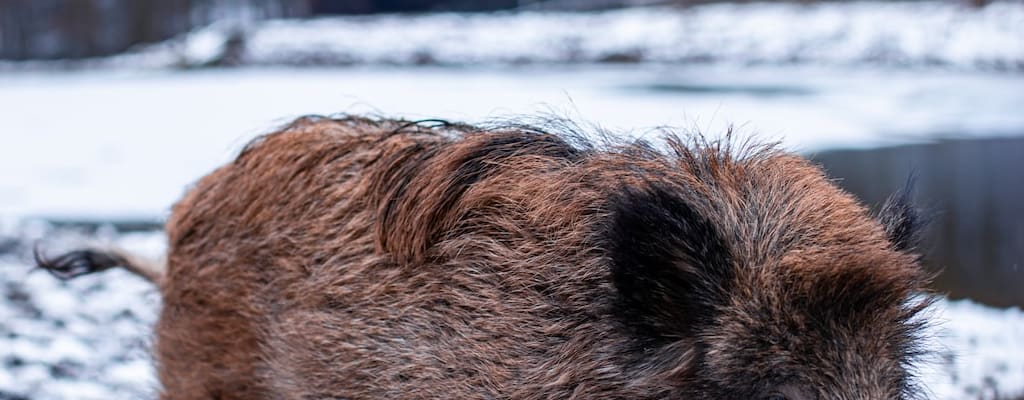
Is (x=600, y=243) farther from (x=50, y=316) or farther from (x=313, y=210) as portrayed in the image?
(x=50, y=316)

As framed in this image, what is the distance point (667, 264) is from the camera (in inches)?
82.7

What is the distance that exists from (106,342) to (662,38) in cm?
1462

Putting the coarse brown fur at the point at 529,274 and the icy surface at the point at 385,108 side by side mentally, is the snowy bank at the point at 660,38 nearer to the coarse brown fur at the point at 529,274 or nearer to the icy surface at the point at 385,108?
the icy surface at the point at 385,108

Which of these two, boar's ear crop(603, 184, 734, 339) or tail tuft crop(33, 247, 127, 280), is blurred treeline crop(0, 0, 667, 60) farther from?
boar's ear crop(603, 184, 734, 339)

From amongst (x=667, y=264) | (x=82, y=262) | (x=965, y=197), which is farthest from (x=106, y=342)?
(x=965, y=197)

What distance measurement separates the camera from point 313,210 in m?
2.83

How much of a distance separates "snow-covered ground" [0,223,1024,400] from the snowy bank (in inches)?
430

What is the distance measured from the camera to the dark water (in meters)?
5.71

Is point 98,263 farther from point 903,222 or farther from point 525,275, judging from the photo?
point 903,222

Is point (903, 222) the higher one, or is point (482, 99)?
point (903, 222)

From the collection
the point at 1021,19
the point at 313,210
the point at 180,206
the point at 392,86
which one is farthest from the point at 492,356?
the point at 1021,19

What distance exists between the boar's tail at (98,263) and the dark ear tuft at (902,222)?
2176 mm

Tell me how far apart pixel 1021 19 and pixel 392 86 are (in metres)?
8.68

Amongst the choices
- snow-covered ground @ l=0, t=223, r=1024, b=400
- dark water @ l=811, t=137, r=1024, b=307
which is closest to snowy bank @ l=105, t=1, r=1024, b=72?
dark water @ l=811, t=137, r=1024, b=307
